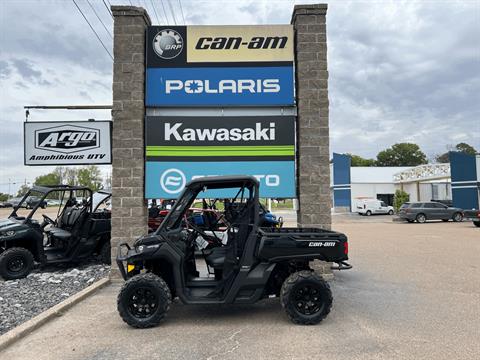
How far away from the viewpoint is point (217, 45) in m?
8.35

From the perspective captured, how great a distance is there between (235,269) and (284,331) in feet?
3.19

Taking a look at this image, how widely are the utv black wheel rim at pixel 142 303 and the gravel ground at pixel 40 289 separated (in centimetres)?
165

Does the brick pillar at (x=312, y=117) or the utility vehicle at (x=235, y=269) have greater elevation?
the brick pillar at (x=312, y=117)

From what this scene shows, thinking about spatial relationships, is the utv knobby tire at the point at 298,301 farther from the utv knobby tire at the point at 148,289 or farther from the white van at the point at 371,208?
the white van at the point at 371,208

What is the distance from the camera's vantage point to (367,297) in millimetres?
6660

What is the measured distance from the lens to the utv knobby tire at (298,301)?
16.9 ft

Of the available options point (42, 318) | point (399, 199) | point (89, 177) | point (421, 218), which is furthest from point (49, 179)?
point (42, 318)

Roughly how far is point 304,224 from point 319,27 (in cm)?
405

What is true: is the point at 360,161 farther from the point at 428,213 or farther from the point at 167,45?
the point at 167,45

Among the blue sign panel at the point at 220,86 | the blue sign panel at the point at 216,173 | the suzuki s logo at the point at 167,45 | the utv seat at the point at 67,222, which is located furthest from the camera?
the utv seat at the point at 67,222

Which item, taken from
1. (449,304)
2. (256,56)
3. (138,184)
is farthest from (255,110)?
(449,304)

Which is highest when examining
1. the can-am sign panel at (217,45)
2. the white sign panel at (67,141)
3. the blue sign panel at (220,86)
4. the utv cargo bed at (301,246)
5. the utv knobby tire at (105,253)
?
the can-am sign panel at (217,45)

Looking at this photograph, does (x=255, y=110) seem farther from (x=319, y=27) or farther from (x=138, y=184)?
(x=138, y=184)

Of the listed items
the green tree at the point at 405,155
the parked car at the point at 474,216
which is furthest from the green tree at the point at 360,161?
the parked car at the point at 474,216
